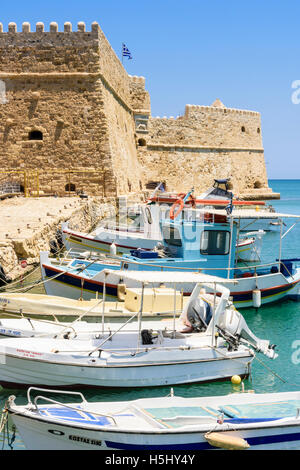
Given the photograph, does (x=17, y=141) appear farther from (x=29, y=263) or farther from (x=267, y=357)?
(x=267, y=357)

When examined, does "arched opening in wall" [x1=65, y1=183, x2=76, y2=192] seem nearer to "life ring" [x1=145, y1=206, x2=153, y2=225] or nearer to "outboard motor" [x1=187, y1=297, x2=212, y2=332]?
"life ring" [x1=145, y1=206, x2=153, y2=225]

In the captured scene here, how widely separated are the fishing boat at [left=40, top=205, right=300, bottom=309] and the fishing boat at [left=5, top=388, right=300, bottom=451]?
5597 millimetres

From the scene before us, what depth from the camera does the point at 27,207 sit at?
1897cm

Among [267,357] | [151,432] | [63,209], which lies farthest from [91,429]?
[63,209]

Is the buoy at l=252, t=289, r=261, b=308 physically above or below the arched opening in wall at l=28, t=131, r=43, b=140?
below

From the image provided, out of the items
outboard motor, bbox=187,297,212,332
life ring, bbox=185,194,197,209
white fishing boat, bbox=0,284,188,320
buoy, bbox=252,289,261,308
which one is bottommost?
buoy, bbox=252,289,261,308

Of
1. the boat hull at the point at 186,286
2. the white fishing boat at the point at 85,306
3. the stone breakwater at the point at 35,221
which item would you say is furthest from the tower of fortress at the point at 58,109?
the white fishing boat at the point at 85,306

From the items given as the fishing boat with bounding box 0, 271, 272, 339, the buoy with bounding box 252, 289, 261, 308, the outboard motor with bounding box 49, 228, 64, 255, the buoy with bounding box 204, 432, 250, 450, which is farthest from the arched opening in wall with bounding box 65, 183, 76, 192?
the buoy with bounding box 204, 432, 250, 450

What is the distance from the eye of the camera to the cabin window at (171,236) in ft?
41.9

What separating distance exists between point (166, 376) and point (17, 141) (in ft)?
57.8

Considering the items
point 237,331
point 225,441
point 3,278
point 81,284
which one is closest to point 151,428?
point 225,441

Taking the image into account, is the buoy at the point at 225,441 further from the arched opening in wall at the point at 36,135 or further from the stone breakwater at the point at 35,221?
the arched opening in wall at the point at 36,135

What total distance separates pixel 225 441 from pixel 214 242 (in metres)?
7.46

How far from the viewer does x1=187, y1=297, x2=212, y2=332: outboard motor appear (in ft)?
27.4
